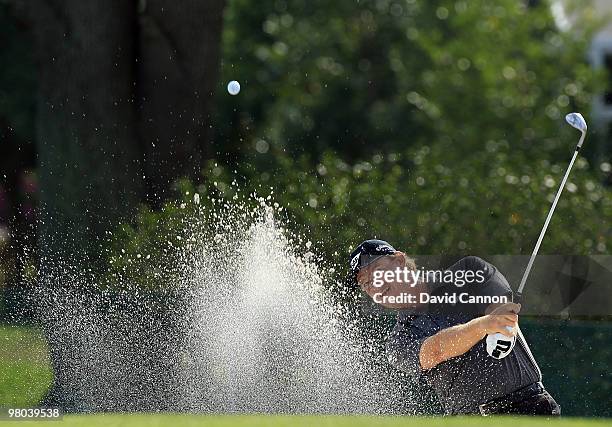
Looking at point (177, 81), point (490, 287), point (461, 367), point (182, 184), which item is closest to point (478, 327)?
point (461, 367)

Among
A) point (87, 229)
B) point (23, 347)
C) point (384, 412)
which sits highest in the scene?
point (87, 229)

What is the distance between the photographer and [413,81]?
68.4 ft

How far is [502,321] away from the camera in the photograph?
696 cm

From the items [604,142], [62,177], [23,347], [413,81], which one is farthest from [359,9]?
[23,347]

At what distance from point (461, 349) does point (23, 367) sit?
3.13 metres

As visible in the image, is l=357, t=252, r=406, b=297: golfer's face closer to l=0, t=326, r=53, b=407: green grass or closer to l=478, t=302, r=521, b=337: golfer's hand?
l=478, t=302, r=521, b=337: golfer's hand

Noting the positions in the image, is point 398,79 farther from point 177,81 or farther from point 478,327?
point 478,327

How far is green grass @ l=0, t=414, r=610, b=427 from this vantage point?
6.91 meters

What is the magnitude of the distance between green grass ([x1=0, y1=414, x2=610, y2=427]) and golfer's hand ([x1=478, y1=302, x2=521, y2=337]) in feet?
1.52

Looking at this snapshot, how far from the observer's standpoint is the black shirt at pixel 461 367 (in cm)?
719

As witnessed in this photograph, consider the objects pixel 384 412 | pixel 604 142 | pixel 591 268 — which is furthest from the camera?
pixel 604 142

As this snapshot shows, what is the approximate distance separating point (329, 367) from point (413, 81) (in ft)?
42.7

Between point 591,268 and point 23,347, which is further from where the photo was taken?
point 591,268

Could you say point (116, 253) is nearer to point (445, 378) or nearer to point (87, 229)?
point (87, 229)
